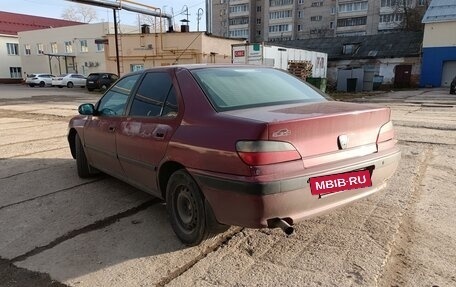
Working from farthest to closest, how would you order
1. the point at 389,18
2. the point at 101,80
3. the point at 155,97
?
the point at 389,18
the point at 101,80
the point at 155,97

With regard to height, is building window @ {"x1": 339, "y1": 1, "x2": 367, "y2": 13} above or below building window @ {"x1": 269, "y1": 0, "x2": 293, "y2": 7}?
below

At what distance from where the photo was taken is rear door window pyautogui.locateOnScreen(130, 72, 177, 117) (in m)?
3.46

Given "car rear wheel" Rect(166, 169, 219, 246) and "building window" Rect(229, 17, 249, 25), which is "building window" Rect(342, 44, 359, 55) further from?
"building window" Rect(229, 17, 249, 25)

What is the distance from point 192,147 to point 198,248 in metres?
0.89

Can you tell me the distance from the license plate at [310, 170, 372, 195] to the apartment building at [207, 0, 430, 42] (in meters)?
61.9

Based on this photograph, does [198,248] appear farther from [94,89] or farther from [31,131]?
[94,89]

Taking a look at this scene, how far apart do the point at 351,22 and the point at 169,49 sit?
169 feet

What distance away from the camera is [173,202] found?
11.1ft

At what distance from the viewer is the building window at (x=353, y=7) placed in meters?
67.5

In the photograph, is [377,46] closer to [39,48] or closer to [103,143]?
[103,143]

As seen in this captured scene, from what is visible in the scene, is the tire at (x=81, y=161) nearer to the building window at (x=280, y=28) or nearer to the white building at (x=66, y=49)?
the white building at (x=66, y=49)

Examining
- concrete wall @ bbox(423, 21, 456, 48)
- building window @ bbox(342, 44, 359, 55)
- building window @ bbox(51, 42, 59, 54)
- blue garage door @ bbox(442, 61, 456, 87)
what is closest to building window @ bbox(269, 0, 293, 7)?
building window @ bbox(342, 44, 359, 55)

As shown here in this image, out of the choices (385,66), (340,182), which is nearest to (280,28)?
(385,66)

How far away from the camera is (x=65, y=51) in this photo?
45219mm
